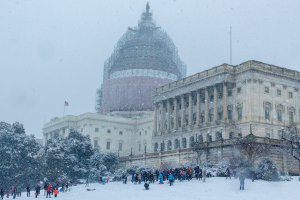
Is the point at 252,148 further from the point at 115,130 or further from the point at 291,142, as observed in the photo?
the point at 115,130

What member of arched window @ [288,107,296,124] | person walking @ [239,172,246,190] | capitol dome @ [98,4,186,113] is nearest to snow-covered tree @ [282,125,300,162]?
arched window @ [288,107,296,124]

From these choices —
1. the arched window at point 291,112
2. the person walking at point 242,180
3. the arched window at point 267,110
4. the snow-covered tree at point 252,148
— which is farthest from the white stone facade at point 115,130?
the person walking at point 242,180

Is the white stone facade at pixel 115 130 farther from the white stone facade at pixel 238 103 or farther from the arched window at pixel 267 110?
the arched window at pixel 267 110

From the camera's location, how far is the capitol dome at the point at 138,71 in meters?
114

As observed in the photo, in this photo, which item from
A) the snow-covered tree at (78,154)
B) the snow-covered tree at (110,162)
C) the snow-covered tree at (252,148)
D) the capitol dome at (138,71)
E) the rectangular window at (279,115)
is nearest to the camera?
the snow-covered tree at (252,148)

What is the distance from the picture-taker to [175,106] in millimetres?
84750

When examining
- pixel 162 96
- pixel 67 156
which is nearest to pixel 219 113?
pixel 162 96

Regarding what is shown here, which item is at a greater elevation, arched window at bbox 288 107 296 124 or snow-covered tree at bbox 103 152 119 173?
arched window at bbox 288 107 296 124

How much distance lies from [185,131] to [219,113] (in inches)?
308

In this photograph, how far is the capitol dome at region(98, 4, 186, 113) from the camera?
114 m

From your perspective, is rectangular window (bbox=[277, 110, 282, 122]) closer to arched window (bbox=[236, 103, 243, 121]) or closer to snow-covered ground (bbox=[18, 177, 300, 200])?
arched window (bbox=[236, 103, 243, 121])

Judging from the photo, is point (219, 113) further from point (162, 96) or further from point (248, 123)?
point (162, 96)

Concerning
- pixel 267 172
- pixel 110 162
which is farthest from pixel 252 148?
pixel 110 162

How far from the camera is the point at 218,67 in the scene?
75500mm
